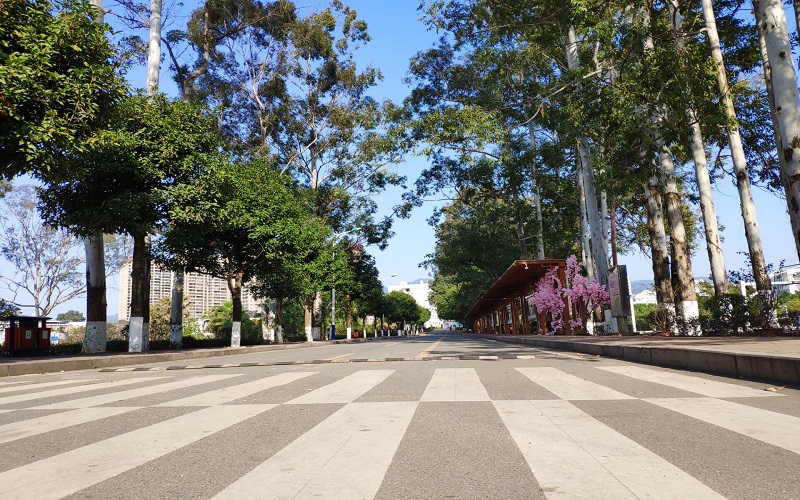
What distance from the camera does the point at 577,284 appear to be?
23.2m

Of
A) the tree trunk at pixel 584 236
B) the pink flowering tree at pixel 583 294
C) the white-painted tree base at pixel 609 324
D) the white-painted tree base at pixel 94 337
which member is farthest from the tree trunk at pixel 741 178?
the white-painted tree base at pixel 94 337

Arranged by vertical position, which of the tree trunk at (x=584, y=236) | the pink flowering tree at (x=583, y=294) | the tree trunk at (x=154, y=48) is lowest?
the pink flowering tree at (x=583, y=294)

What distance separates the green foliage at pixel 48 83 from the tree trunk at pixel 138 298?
25.1 feet

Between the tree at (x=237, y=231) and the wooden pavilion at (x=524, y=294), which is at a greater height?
the tree at (x=237, y=231)

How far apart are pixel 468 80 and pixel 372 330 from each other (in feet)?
193

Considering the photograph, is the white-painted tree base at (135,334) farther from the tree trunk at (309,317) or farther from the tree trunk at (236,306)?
the tree trunk at (309,317)

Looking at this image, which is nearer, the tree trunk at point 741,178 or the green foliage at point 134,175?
the tree trunk at point 741,178

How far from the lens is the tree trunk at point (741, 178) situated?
536 inches

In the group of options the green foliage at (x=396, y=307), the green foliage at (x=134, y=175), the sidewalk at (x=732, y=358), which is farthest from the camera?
the green foliage at (x=396, y=307)

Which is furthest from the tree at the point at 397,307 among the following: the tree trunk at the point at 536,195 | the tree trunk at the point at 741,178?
the tree trunk at the point at 741,178

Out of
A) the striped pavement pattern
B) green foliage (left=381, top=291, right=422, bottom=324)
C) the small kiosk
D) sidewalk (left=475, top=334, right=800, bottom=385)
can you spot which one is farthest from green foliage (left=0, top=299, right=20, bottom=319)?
green foliage (left=381, top=291, right=422, bottom=324)

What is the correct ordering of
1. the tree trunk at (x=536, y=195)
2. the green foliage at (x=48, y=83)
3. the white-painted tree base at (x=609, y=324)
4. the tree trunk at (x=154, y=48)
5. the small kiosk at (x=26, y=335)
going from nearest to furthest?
1. the green foliage at (x=48, y=83)
2. the small kiosk at (x=26, y=335)
3. the white-painted tree base at (x=609, y=324)
4. the tree trunk at (x=154, y=48)
5. the tree trunk at (x=536, y=195)

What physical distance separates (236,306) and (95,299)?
586 cm

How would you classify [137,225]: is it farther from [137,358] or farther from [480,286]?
[480,286]
